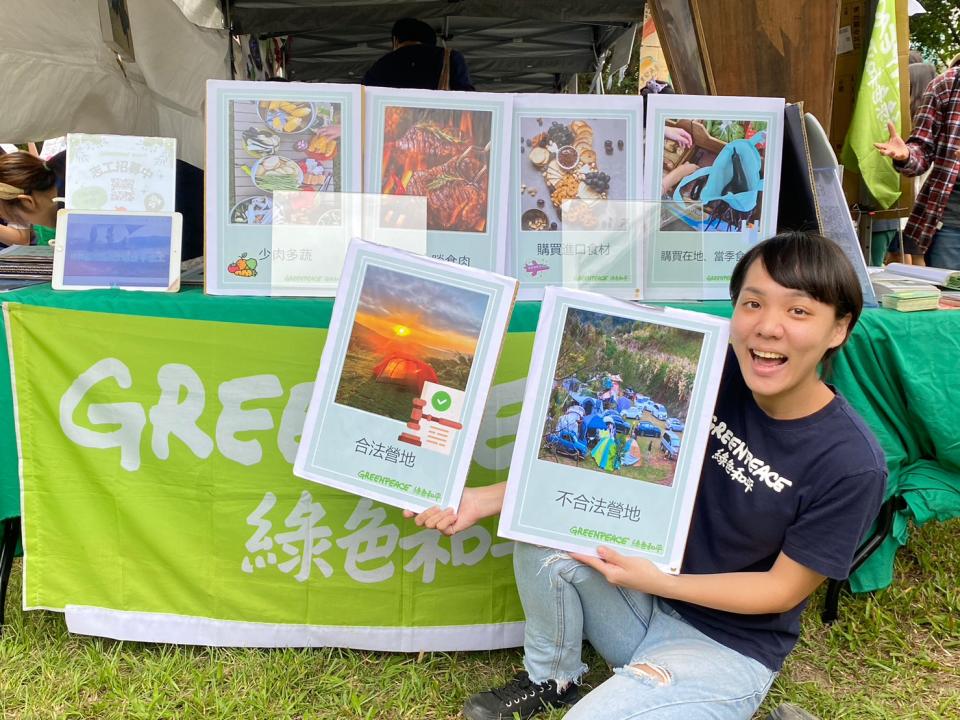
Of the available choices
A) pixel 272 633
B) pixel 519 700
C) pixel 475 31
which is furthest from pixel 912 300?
pixel 475 31

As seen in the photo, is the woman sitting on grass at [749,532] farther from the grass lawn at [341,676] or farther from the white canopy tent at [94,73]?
the white canopy tent at [94,73]

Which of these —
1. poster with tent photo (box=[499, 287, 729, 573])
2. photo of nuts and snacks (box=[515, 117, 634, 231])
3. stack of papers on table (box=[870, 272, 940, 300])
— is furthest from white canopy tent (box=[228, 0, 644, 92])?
poster with tent photo (box=[499, 287, 729, 573])

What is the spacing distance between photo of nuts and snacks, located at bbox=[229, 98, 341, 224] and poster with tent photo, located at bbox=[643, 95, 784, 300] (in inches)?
30.5

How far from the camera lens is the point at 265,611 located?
1780 millimetres

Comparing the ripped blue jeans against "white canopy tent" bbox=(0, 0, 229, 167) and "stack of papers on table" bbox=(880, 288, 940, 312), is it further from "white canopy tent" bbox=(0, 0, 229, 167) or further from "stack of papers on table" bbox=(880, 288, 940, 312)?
"white canopy tent" bbox=(0, 0, 229, 167)

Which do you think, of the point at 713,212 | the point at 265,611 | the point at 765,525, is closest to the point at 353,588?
the point at 265,611

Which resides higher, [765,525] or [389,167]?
[389,167]

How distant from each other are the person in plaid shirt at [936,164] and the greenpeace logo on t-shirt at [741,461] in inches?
58.5

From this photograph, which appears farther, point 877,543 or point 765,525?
point 877,543

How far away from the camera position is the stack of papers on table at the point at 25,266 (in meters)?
1.80

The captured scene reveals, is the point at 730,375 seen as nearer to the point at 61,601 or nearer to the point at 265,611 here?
the point at 265,611

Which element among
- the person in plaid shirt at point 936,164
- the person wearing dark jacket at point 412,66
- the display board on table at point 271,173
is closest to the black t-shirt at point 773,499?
the display board on table at point 271,173

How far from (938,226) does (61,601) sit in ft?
10.6

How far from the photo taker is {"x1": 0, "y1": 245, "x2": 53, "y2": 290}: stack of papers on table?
180 centimetres
